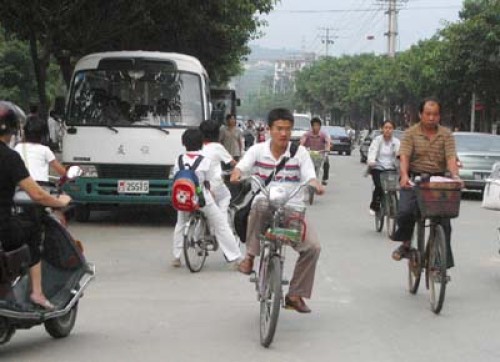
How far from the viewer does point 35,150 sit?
876cm

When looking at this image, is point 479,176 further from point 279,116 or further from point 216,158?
point 279,116

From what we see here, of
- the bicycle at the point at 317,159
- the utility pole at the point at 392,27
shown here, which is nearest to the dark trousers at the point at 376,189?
the bicycle at the point at 317,159

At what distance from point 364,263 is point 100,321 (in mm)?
4116

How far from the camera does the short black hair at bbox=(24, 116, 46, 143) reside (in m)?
8.59

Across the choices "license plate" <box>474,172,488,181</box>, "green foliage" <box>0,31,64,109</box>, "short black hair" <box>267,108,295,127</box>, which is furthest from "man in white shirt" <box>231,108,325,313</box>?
"green foliage" <box>0,31,64,109</box>

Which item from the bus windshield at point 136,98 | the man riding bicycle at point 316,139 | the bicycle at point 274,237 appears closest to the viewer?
the bicycle at point 274,237

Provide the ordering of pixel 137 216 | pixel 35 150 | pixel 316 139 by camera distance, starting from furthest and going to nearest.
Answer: pixel 316 139
pixel 137 216
pixel 35 150

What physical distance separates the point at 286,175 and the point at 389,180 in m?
5.90

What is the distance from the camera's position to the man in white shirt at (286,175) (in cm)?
678

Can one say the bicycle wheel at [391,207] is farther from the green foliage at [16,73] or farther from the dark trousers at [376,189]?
the green foliage at [16,73]

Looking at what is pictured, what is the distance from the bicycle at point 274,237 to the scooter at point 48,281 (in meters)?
1.29

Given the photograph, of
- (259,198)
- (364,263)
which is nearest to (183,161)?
(364,263)

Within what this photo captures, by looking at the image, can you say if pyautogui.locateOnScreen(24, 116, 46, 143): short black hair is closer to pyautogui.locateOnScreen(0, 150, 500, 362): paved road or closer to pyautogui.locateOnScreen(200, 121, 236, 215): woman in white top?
pyautogui.locateOnScreen(0, 150, 500, 362): paved road

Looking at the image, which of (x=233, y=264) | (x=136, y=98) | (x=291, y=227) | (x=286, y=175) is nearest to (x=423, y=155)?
(x=286, y=175)
